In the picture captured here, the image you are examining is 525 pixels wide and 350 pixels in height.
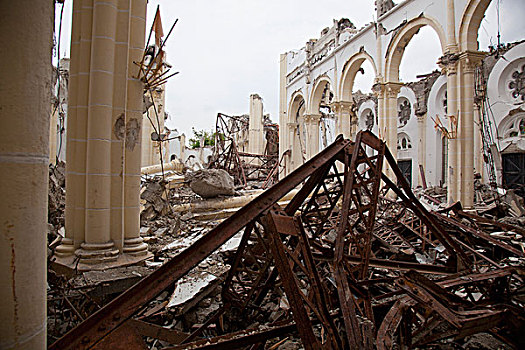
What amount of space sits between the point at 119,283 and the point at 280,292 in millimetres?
1976

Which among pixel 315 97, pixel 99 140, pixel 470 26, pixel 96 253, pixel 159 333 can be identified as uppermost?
pixel 315 97

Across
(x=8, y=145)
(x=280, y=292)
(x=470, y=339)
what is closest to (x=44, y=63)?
(x=8, y=145)

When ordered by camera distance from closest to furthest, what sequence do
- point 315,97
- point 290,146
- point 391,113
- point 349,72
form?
point 391,113 < point 349,72 < point 315,97 < point 290,146

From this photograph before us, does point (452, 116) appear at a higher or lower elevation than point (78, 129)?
higher

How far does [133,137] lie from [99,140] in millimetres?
507

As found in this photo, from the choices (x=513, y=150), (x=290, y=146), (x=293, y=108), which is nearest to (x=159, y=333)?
(x=513, y=150)

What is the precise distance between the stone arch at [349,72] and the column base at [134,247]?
13830 mm

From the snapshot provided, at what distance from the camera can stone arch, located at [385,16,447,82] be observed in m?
11.2

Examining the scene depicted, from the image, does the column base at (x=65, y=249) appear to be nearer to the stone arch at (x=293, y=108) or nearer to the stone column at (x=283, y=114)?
the stone column at (x=283, y=114)

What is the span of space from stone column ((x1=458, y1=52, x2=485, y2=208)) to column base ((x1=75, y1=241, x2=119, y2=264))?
10293mm

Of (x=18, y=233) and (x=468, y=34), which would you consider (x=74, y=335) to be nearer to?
(x=18, y=233)

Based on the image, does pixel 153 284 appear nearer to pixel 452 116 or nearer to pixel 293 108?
pixel 452 116

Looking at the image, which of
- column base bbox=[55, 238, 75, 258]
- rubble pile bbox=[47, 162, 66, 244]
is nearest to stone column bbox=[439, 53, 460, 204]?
column base bbox=[55, 238, 75, 258]

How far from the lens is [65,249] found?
4.39 meters
